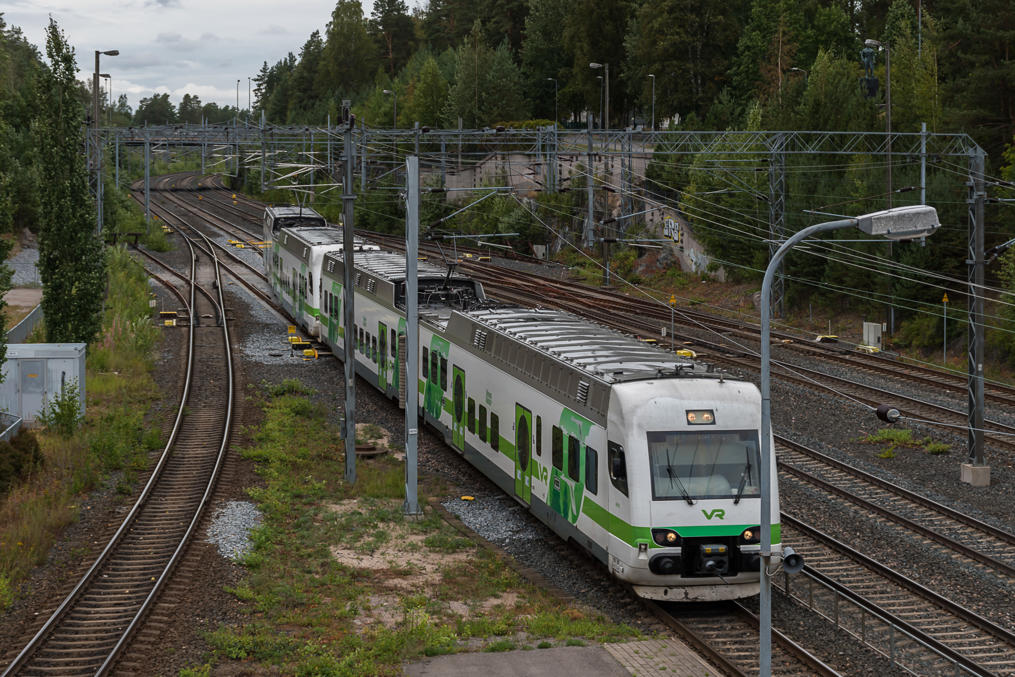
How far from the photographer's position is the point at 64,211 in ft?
108

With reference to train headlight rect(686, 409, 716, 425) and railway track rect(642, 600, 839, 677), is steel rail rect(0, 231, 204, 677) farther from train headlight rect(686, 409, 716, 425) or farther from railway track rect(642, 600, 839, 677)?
train headlight rect(686, 409, 716, 425)

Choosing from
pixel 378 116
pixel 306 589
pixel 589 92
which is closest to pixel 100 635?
pixel 306 589

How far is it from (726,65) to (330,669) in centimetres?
7645

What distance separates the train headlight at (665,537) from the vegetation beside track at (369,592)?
4.20 ft

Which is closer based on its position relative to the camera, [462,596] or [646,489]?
[646,489]

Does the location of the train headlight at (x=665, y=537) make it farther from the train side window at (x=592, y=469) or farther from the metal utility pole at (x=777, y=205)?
the metal utility pole at (x=777, y=205)

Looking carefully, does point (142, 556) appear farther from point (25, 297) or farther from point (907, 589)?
point (25, 297)

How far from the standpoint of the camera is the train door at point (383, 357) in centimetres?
3139

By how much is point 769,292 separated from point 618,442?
5.12 meters

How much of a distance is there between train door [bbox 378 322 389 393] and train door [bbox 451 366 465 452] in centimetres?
605

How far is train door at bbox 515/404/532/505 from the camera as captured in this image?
2056 cm

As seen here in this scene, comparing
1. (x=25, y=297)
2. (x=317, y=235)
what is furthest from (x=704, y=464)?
(x=25, y=297)

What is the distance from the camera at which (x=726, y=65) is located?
8450 cm

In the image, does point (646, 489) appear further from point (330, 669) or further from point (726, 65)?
point (726, 65)
